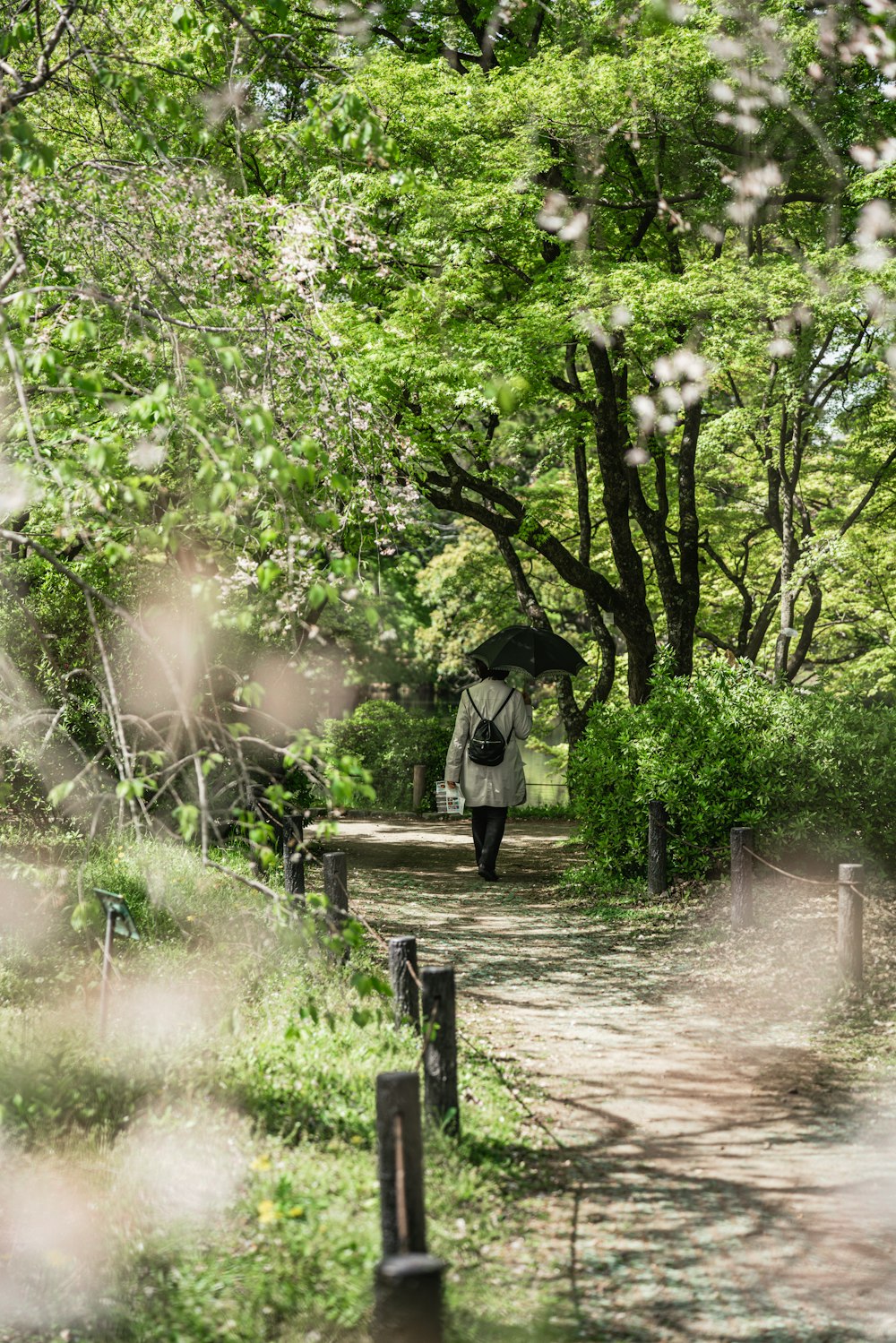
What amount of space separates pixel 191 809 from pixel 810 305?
10205 millimetres

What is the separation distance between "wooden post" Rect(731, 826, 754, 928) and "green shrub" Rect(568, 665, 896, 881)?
0.69m

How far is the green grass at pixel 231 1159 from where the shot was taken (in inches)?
142

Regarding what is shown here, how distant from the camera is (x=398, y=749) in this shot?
22406 millimetres

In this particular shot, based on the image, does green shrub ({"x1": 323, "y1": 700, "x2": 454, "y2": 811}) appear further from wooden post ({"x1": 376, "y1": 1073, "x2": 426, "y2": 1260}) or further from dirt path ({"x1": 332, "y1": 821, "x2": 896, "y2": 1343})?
wooden post ({"x1": 376, "y1": 1073, "x2": 426, "y2": 1260})

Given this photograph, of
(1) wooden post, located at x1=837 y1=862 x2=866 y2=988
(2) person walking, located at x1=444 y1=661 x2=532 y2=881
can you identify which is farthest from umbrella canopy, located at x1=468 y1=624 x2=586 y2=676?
(1) wooden post, located at x1=837 y1=862 x2=866 y2=988

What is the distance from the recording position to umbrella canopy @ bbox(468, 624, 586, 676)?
44.5 feet

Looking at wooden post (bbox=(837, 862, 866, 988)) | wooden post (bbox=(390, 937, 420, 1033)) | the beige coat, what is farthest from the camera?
the beige coat

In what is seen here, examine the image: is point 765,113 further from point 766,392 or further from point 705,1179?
point 705,1179

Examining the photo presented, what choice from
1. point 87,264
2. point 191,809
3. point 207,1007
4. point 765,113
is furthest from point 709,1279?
point 765,113

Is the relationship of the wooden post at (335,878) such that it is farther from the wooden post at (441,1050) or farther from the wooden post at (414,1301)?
the wooden post at (414,1301)

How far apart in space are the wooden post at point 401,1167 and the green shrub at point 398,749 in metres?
18.0

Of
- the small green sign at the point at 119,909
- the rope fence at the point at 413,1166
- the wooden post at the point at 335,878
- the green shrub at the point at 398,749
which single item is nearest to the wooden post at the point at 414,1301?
the rope fence at the point at 413,1166

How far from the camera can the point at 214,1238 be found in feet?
12.8

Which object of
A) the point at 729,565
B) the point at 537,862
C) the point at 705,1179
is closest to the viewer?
the point at 705,1179
